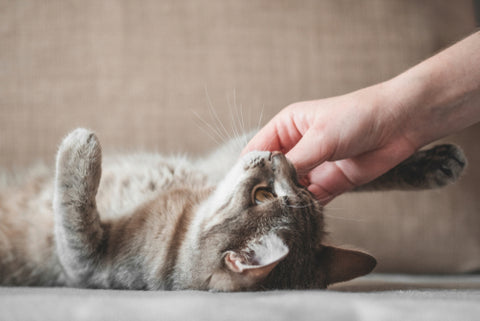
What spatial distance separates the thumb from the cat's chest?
44 centimetres

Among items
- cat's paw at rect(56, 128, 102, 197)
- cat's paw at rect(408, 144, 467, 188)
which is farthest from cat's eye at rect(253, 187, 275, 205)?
cat's paw at rect(408, 144, 467, 188)

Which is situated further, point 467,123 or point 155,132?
point 155,132

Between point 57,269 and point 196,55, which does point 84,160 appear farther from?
point 196,55

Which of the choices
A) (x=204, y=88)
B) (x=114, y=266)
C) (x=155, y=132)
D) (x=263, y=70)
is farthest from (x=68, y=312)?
(x=263, y=70)

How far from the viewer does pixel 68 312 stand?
0.66 metres

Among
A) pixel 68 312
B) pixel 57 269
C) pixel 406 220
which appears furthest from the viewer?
pixel 406 220

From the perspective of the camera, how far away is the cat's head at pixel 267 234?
2.96 ft

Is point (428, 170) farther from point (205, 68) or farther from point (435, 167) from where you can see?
point (205, 68)

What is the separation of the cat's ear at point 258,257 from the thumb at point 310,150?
0.24 m

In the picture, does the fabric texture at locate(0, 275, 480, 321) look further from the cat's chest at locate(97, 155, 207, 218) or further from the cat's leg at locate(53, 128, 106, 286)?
the cat's chest at locate(97, 155, 207, 218)

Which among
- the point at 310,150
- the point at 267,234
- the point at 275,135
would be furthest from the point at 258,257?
the point at 275,135

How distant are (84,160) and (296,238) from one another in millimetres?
573

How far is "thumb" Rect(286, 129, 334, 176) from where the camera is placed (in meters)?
1.04

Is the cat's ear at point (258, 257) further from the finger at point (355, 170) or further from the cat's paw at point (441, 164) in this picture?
the cat's paw at point (441, 164)
